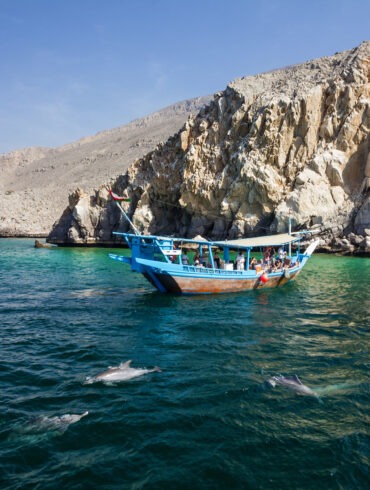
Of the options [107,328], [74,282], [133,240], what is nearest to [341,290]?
[133,240]

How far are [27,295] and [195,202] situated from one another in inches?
1664

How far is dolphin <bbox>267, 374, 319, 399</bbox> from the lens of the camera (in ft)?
30.5

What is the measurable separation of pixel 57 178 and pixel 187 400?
163 meters

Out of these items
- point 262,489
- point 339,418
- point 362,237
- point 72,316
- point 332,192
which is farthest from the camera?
point 332,192

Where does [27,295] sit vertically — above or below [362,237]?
below

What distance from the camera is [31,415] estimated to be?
8305mm

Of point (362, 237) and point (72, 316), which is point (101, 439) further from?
point (362, 237)

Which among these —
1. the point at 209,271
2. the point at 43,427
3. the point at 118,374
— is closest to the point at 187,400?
the point at 118,374

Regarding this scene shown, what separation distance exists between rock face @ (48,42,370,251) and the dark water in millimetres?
34502

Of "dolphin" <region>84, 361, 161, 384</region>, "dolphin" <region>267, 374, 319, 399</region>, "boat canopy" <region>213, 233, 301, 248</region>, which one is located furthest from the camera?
"boat canopy" <region>213, 233, 301, 248</region>

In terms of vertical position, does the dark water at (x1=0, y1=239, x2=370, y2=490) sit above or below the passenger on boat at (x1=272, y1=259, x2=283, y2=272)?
below

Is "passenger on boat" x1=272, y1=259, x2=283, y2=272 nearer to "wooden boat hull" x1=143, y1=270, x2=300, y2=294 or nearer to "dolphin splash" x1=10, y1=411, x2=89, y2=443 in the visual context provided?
"wooden boat hull" x1=143, y1=270, x2=300, y2=294

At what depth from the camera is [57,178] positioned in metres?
159

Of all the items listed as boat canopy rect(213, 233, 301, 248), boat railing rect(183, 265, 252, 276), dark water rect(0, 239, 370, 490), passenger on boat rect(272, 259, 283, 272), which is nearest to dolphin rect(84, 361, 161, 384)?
dark water rect(0, 239, 370, 490)
